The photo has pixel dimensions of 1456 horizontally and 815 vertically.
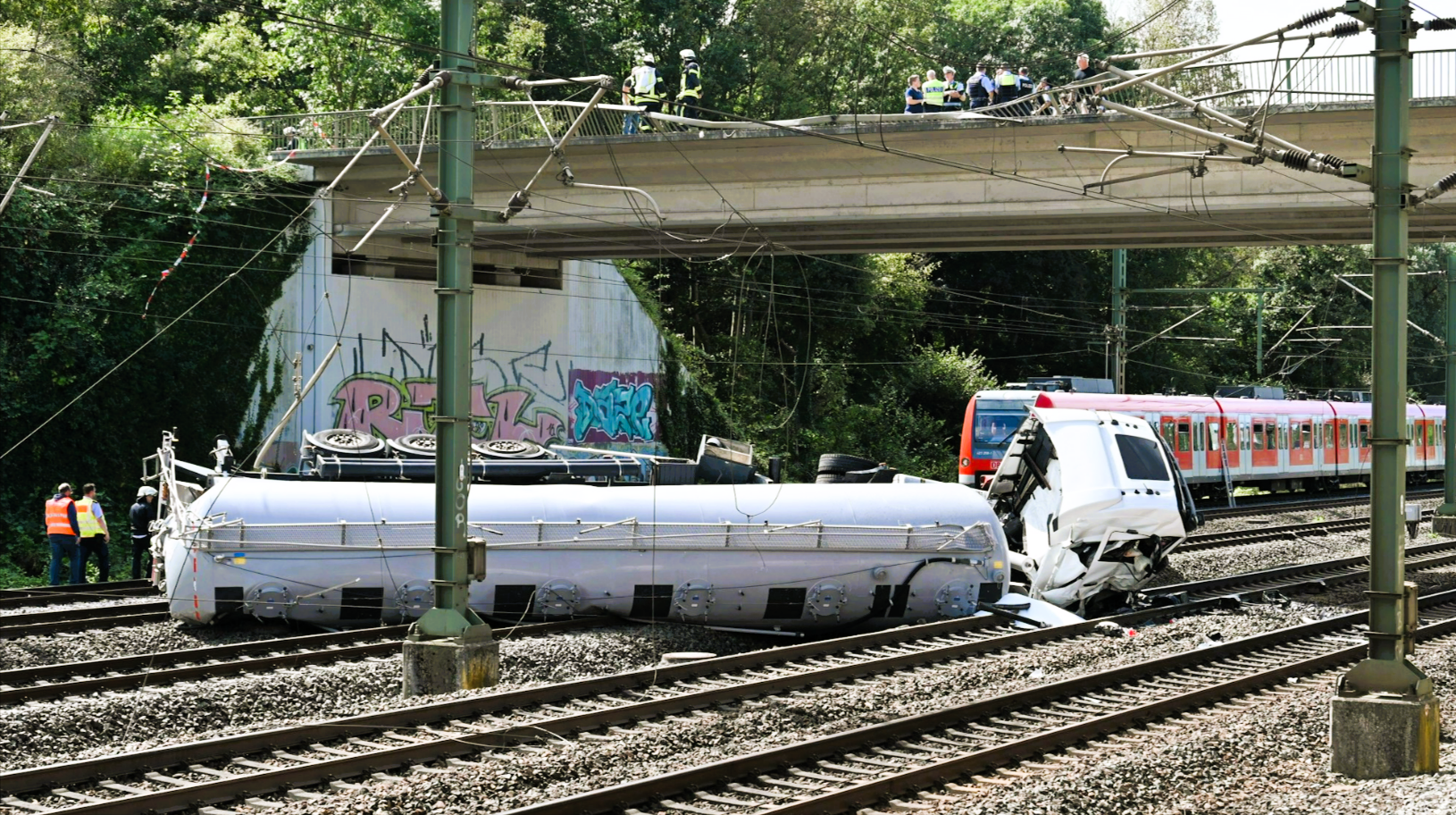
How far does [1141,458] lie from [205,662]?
1293 centimetres

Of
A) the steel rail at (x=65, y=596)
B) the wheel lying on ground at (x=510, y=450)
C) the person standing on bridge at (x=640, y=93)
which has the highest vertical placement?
the person standing on bridge at (x=640, y=93)

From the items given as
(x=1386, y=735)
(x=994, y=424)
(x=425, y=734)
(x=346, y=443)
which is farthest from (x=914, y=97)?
(x=425, y=734)

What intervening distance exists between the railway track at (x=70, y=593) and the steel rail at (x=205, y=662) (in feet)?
19.2

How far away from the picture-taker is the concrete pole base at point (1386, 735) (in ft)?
37.4

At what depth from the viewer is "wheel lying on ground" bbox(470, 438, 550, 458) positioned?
69.0ft

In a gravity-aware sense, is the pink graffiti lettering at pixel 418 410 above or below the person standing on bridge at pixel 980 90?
below

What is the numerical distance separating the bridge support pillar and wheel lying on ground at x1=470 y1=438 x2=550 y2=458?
1219 cm

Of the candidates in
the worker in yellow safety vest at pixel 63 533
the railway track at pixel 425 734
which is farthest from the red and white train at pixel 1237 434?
the worker in yellow safety vest at pixel 63 533

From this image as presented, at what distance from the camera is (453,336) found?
14133 mm

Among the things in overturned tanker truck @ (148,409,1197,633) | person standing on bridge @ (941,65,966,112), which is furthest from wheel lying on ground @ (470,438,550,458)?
person standing on bridge @ (941,65,966,112)

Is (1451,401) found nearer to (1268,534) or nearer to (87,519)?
(1268,534)

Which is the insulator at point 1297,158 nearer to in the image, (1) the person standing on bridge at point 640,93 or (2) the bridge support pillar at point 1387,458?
(2) the bridge support pillar at point 1387,458

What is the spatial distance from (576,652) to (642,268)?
116ft

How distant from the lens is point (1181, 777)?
1127 cm
